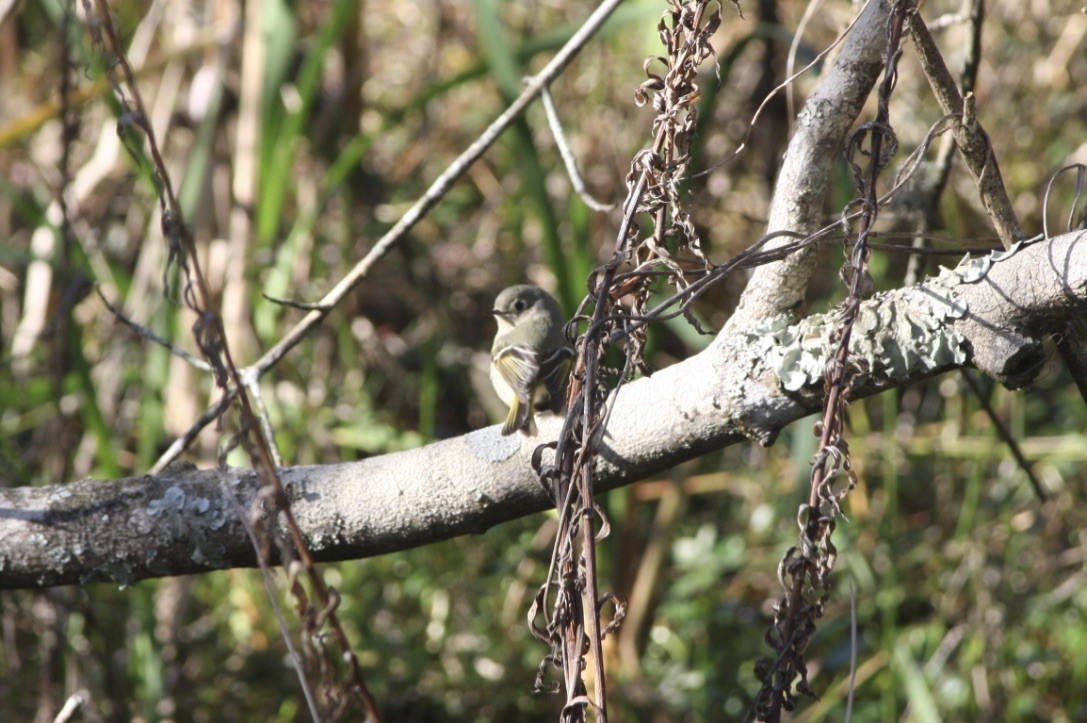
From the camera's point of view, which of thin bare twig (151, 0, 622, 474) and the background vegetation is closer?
thin bare twig (151, 0, 622, 474)

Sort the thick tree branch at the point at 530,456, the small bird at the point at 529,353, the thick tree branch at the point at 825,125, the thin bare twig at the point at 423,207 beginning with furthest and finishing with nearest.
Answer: the small bird at the point at 529,353 → the thin bare twig at the point at 423,207 → the thick tree branch at the point at 825,125 → the thick tree branch at the point at 530,456

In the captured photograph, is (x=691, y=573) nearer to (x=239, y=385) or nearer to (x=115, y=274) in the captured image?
(x=115, y=274)

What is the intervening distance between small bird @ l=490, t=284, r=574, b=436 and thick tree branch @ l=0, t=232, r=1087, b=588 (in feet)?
1.62

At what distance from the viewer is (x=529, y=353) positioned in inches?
97.0

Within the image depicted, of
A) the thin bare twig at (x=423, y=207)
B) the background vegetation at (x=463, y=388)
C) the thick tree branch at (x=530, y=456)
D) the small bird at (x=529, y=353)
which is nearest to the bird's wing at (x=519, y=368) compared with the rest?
the small bird at (x=529, y=353)

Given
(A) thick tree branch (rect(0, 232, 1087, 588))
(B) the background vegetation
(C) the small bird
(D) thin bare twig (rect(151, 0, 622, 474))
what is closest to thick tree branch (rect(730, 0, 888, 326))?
(A) thick tree branch (rect(0, 232, 1087, 588))

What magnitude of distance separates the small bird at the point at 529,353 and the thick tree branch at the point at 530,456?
0.49 m

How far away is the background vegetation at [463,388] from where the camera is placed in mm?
3012

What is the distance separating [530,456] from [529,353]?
1.11 m

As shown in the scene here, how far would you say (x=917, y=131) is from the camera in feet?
12.5

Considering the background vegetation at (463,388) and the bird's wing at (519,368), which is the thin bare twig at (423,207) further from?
the background vegetation at (463,388)

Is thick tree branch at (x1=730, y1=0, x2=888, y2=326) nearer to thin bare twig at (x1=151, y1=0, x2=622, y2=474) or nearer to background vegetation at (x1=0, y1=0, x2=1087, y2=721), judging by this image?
thin bare twig at (x1=151, y1=0, x2=622, y2=474)

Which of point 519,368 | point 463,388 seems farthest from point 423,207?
point 463,388

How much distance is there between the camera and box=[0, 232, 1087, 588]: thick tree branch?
1213 millimetres
